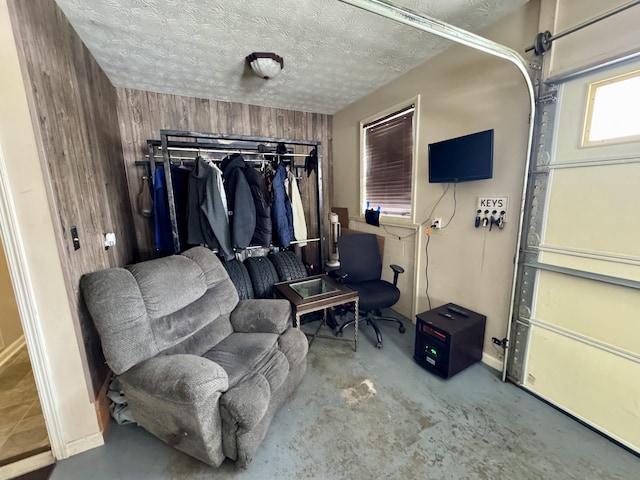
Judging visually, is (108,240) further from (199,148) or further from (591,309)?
(591,309)

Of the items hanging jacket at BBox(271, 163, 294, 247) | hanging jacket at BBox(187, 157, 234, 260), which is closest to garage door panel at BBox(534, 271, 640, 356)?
hanging jacket at BBox(271, 163, 294, 247)

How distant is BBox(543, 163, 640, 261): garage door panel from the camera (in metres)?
1.36

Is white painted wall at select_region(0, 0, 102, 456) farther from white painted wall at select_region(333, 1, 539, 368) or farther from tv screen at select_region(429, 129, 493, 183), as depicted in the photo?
white painted wall at select_region(333, 1, 539, 368)

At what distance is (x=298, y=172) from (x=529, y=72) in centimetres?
246

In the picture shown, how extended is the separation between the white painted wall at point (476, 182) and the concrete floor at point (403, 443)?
1.73 ft

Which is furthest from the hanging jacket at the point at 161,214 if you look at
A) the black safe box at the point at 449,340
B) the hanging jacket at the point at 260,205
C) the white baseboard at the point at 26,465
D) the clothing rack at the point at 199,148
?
the black safe box at the point at 449,340

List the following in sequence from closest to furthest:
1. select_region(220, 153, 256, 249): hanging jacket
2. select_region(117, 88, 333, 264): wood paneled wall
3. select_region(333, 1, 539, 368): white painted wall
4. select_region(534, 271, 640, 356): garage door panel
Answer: select_region(534, 271, 640, 356): garage door panel
select_region(333, 1, 539, 368): white painted wall
select_region(220, 153, 256, 249): hanging jacket
select_region(117, 88, 333, 264): wood paneled wall

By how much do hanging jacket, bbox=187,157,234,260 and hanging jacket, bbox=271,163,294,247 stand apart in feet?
1.58

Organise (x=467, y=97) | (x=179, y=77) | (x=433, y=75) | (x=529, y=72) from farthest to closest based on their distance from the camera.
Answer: (x=179, y=77) < (x=433, y=75) < (x=467, y=97) < (x=529, y=72)

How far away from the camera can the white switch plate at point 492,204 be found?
190 cm

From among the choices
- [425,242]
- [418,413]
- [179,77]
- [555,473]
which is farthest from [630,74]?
[179,77]

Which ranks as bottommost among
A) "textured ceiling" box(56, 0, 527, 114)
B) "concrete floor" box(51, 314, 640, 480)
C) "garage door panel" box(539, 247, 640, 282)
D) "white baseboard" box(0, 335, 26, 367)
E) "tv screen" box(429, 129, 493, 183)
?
"concrete floor" box(51, 314, 640, 480)

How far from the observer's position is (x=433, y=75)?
2.32 m

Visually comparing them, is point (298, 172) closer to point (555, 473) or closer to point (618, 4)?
point (618, 4)
